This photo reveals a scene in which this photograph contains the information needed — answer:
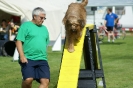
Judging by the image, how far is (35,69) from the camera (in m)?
7.89

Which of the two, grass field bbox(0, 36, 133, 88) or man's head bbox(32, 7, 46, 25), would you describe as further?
grass field bbox(0, 36, 133, 88)

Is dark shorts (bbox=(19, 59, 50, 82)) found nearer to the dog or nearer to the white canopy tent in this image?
the dog

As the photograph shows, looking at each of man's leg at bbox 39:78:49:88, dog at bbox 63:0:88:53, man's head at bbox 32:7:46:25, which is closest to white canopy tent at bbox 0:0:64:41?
dog at bbox 63:0:88:53

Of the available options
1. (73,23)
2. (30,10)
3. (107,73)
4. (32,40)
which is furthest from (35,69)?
(30,10)

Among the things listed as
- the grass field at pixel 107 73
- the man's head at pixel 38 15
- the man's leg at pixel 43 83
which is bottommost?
the grass field at pixel 107 73

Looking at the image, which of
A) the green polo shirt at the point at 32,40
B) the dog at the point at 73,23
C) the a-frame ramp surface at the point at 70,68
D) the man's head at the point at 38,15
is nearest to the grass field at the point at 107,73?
the a-frame ramp surface at the point at 70,68

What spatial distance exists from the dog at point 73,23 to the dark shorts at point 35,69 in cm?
92

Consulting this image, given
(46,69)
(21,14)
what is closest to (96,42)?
(46,69)

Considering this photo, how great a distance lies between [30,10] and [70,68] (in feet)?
50.8

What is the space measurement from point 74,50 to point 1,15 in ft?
65.3

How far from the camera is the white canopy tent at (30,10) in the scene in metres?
22.8

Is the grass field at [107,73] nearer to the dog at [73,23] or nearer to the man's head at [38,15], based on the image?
the dog at [73,23]

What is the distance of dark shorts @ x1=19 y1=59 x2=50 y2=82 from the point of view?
7.71 meters

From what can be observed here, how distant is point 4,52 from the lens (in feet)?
61.4
